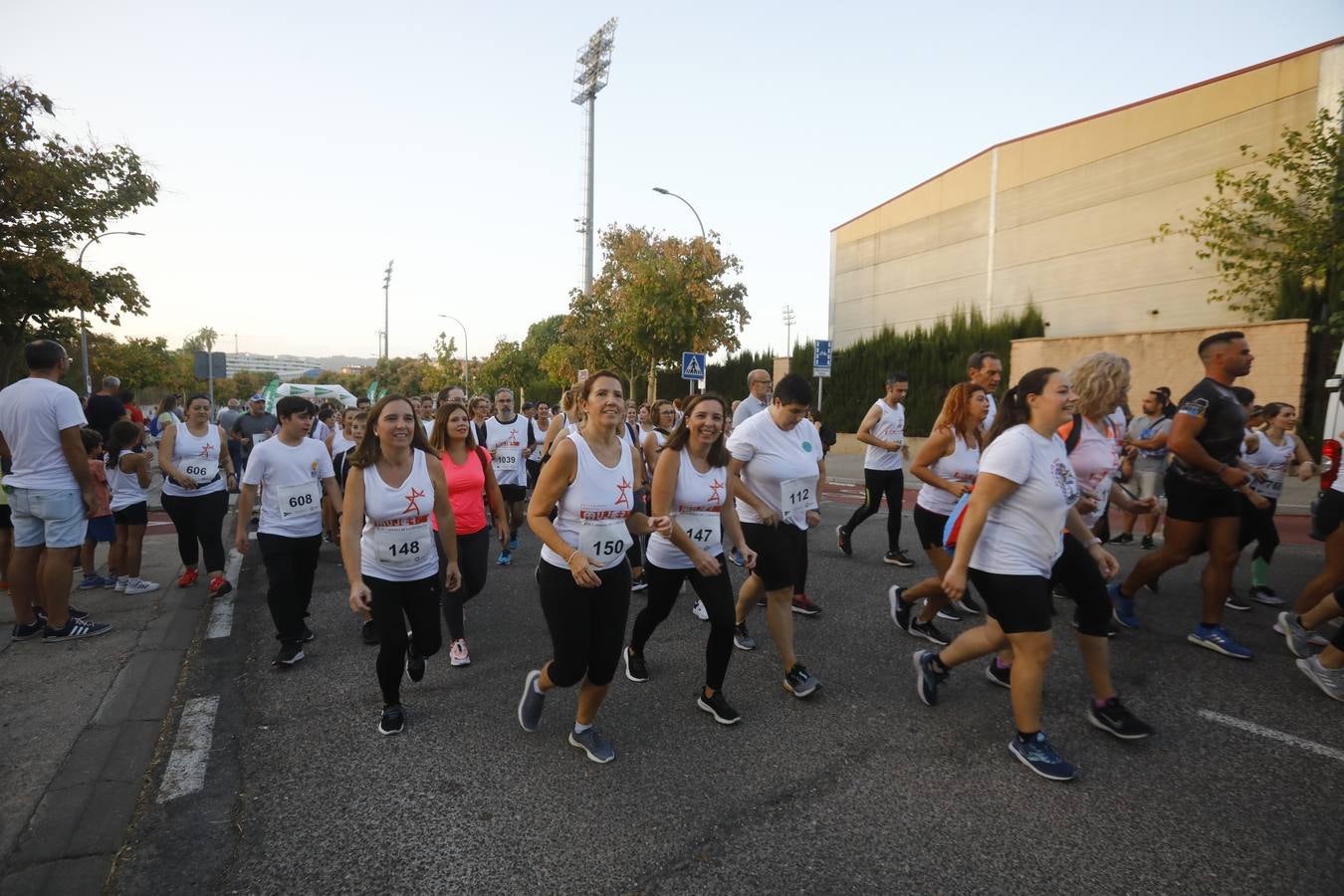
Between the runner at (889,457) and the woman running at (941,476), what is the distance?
1.69 m

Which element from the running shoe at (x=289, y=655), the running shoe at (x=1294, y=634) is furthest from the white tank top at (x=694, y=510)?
the running shoe at (x=1294, y=634)

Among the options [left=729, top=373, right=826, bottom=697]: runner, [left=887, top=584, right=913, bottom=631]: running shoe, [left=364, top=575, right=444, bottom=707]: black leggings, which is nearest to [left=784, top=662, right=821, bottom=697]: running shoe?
[left=729, top=373, right=826, bottom=697]: runner

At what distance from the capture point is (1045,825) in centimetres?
284

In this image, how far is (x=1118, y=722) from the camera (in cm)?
350

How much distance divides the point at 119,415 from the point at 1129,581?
35.4ft

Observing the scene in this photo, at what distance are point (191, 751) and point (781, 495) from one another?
133 inches

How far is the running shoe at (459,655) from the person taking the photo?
15.3ft

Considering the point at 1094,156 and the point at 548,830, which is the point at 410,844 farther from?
the point at 1094,156

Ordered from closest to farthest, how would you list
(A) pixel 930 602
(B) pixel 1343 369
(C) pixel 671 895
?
1. (C) pixel 671 895
2. (A) pixel 930 602
3. (B) pixel 1343 369

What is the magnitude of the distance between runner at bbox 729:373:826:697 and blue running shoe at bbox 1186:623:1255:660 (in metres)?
2.69

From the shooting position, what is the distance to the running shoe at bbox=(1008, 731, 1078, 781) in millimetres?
3143

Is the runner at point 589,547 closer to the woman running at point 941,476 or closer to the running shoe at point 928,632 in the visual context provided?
the woman running at point 941,476

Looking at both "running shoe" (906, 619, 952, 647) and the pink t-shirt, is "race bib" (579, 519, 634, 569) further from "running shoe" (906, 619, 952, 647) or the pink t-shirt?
"running shoe" (906, 619, 952, 647)

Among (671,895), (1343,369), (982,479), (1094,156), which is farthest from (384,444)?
(1094,156)
